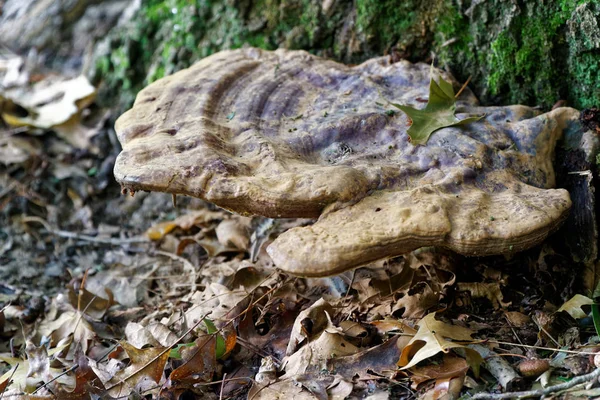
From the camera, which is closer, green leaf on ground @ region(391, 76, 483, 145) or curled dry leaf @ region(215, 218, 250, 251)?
green leaf on ground @ region(391, 76, 483, 145)

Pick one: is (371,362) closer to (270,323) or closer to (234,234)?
(270,323)

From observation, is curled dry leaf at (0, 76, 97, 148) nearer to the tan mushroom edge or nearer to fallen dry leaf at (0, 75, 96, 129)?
fallen dry leaf at (0, 75, 96, 129)

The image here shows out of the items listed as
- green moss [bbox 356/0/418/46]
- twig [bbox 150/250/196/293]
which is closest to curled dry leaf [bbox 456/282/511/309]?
twig [bbox 150/250/196/293]

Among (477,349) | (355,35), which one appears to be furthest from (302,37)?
(477,349)

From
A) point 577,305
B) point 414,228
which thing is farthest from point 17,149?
point 577,305

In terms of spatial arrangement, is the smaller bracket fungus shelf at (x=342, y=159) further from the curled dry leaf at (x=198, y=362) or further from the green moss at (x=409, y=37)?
the curled dry leaf at (x=198, y=362)

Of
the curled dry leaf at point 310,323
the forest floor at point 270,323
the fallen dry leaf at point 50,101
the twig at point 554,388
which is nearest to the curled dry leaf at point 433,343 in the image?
the forest floor at point 270,323
